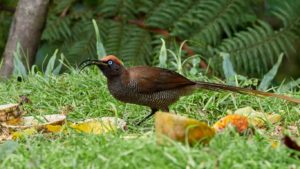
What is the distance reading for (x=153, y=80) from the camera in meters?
5.07

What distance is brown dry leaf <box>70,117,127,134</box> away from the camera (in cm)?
457

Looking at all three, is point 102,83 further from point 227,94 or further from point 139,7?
point 139,7

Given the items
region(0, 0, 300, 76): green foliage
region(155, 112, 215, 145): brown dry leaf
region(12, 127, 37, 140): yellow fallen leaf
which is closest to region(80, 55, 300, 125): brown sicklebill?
region(12, 127, 37, 140): yellow fallen leaf

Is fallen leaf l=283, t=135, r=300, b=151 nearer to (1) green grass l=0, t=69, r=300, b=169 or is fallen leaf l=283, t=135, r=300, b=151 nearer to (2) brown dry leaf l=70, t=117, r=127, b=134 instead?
(1) green grass l=0, t=69, r=300, b=169

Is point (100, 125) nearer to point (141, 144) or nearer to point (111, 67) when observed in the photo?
point (111, 67)

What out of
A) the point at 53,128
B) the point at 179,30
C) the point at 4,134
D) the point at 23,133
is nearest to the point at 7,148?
the point at 23,133

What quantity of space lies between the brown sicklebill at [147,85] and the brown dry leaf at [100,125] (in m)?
0.21

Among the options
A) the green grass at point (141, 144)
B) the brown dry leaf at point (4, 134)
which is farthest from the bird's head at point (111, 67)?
the brown dry leaf at point (4, 134)

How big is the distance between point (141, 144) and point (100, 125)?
920 mm

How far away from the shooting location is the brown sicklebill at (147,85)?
5004 millimetres

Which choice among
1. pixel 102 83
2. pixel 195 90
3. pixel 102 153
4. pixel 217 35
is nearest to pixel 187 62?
pixel 217 35

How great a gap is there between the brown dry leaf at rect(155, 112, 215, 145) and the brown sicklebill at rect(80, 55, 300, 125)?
1109 millimetres

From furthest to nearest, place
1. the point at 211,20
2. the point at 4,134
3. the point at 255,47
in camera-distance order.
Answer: the point at 211,20 → the point at 255,47 → the point at 4,134

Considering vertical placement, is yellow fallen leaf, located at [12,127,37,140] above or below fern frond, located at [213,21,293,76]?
below
